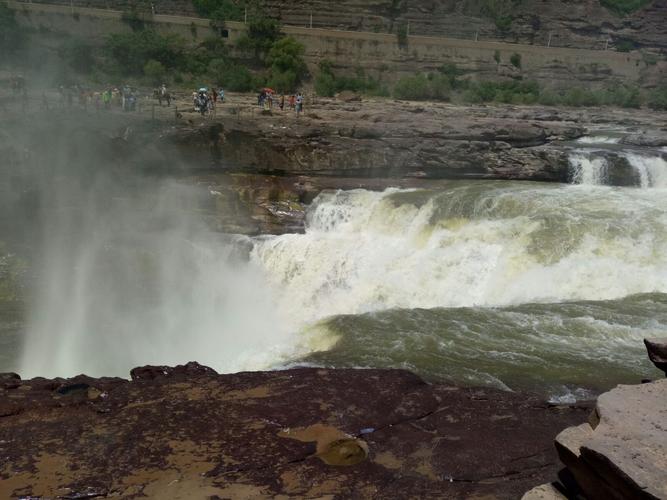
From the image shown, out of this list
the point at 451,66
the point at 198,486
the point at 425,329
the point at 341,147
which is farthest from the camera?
the point at 451,66

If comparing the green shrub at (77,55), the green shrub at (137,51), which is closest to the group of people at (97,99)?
the green shrub at (77,55)

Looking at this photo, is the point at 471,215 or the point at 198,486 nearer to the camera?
the point at 198,486

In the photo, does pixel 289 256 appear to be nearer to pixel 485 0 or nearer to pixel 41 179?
pixel 41 179

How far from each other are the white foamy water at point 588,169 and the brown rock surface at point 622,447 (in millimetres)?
12372

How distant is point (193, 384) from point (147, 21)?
3244 cm

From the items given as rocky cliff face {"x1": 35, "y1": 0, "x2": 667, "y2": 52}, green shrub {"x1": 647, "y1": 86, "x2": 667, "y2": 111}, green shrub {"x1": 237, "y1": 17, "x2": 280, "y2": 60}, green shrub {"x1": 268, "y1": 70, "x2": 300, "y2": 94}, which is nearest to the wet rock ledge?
green shrub {"x1": 268, "y1": 70, "x2": 300, "y2": 94}

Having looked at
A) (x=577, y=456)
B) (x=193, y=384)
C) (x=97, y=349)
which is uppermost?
(x=577, y=456)

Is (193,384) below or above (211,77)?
below

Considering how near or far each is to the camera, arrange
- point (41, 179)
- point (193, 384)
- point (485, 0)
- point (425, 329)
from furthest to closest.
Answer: point (485, 0) → point (41, 179) → point (425, 329) → point (193, 384)

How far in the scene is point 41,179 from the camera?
14.5 m

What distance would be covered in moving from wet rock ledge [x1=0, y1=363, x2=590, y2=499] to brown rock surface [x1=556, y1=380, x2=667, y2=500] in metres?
0.73

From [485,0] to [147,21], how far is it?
23441mm

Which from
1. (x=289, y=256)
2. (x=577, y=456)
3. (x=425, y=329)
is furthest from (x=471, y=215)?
(x=577, y=456)

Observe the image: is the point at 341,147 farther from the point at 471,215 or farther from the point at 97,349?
the point at 97,349
